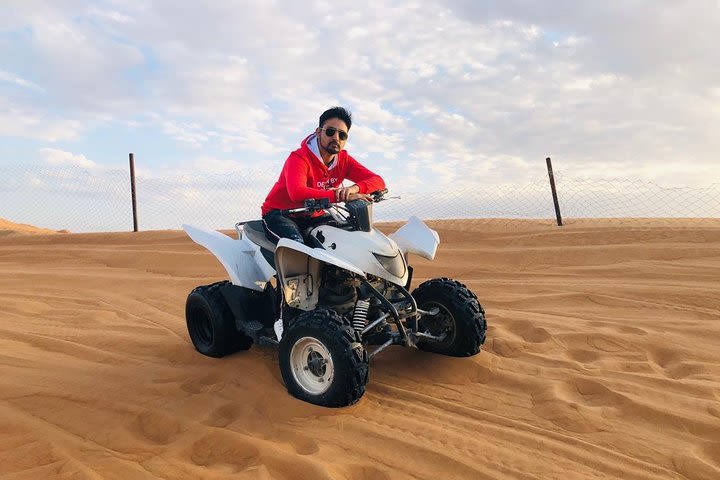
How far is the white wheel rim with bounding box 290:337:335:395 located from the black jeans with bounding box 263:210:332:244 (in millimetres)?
822

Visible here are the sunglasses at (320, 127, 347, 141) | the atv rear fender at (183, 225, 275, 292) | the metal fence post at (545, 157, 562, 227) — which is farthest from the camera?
the metal fence post at (545, 157, 562, 227)

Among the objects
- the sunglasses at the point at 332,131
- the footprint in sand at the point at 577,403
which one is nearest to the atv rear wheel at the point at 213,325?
the sunglasses at the point at 332,131

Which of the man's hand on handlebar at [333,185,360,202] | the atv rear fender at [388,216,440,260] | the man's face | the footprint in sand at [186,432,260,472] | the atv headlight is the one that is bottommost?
the footprint in sand at [186,432,260,472]

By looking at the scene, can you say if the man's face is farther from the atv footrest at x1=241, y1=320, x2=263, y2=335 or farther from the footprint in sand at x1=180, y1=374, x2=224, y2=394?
the footprint in sand at x1=180, y1=374, x2=224, y2=394

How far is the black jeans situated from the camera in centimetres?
408

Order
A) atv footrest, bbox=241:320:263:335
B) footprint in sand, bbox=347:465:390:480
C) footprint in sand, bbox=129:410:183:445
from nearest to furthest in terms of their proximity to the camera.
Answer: footprint in sand, bbox=347:465:390:480 < footprint in sand, bbox=129:410:183:445 < atv footrest, bbox=241:320:263:335

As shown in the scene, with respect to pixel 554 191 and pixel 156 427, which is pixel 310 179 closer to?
pixel 156 427

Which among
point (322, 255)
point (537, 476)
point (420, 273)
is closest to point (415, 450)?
point (537, 476)

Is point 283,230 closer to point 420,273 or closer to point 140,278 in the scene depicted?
point 420,273

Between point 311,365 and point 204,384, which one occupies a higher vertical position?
point 311,365

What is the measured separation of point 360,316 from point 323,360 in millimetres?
413

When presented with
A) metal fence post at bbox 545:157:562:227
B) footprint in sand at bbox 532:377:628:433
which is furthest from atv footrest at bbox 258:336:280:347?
metal fence post at bbox 545:157:562:227

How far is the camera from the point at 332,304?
13.7ft

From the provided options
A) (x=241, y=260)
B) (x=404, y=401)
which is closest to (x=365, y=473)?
(x=404, y=401)
